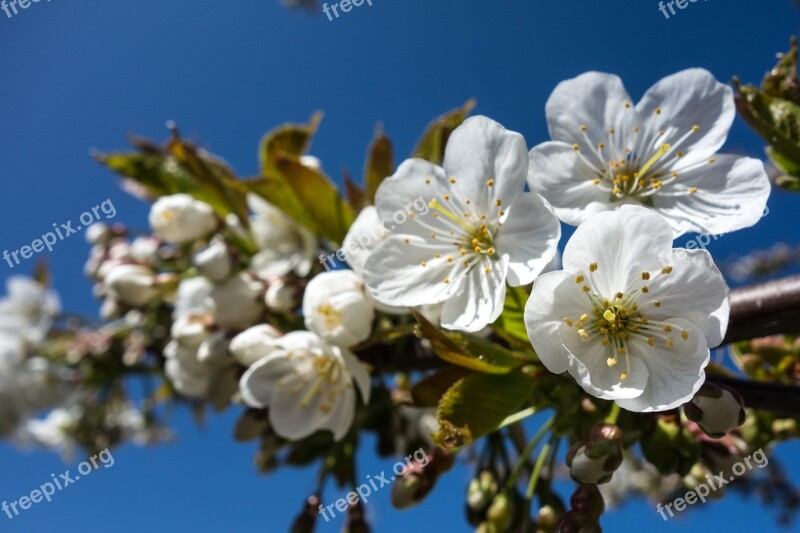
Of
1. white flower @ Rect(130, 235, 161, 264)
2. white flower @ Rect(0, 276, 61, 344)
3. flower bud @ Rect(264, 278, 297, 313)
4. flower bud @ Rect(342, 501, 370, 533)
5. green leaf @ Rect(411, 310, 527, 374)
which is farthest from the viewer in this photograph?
white flower @ Rect(0, 276, 61, 344)

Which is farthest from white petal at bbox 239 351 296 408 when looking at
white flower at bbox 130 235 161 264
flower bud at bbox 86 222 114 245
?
flower bud at bbox 86 222 114 245

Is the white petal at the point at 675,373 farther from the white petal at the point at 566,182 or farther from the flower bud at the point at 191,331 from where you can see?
the flower bud at the point at 191,331

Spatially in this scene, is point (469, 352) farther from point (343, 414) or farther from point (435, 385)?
point (343, 414)

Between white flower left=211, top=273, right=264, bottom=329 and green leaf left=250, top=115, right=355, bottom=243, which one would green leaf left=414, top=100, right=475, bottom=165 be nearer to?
green leaf left=250, top=115, right=355, bottom=243

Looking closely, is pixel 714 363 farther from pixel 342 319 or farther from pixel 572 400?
pixel 342 319

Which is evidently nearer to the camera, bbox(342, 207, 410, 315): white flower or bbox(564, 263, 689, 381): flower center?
bbox(564, 263, 689, 381): flower center

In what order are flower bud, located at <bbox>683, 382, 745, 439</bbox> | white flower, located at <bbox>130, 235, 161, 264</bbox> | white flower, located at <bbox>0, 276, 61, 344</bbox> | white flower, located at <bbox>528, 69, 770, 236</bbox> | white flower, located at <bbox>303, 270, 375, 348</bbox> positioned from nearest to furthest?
flower bud, located at <bbox>683, 382, 745, 439</bbox> < white flower, located at <bbox>528, 69, 770, 236</bbox> < white flower, located at <bbox>303, 270, 375, 348</bbox> < white flower, located at <bbox>130, 235, 161, 264</bbox> < white flower, located at <bbox>0, 276, 61, 344</bbox>

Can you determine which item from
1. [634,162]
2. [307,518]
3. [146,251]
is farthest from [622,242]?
[146,251]

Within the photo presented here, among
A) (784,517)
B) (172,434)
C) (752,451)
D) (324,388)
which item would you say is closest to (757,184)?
(752,451)
